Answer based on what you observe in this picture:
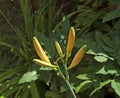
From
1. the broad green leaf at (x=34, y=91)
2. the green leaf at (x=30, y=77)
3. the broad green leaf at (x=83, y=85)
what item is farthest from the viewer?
the broad green leaf at (x=34, y=91)

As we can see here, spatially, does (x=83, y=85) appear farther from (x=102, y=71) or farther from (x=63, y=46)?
(x=63, y=46)

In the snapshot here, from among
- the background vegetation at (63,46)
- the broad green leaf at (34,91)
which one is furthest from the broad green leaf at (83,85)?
the broad green leaf at (34,91)

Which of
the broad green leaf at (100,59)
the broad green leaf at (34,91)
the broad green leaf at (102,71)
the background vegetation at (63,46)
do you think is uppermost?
the broad green leaf at (100,59)

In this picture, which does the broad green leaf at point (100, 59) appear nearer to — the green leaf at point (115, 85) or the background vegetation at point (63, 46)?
the background vegetation at point (63, 46)

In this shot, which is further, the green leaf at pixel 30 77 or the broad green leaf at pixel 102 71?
the green leaf at pixel 30 77

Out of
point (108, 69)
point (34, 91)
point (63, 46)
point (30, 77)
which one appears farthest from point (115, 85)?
point (34, 91)

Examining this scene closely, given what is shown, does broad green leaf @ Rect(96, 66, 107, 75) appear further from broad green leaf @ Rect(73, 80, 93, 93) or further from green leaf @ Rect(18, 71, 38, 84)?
green leaf @ Rect(18, 71, 38, 84)

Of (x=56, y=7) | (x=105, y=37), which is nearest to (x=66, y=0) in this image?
(x=56, y=7)

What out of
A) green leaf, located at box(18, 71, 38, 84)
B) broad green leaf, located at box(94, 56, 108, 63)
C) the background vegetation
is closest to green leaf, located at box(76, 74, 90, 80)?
the background vegetation
